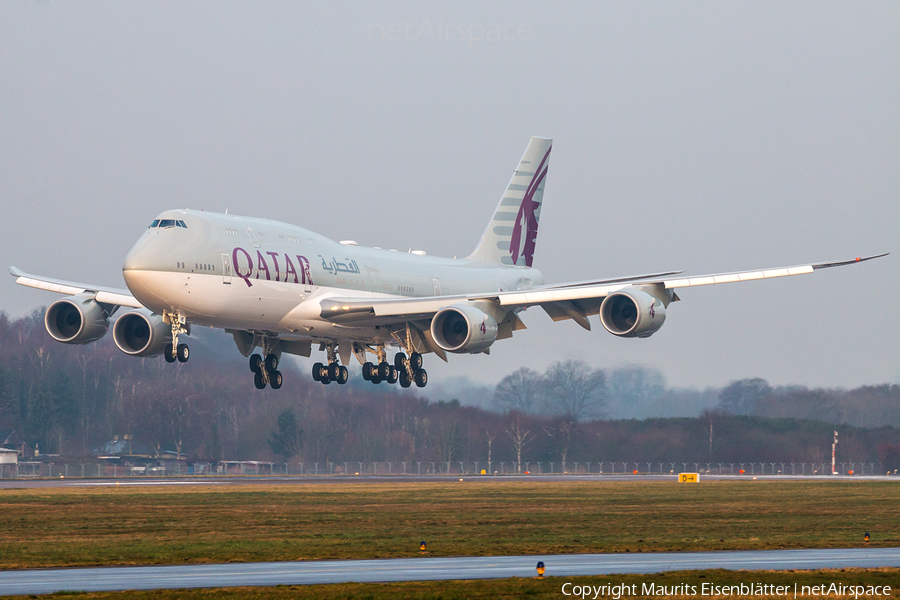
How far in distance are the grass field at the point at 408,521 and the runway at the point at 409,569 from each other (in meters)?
1.60

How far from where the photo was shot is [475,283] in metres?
58.0

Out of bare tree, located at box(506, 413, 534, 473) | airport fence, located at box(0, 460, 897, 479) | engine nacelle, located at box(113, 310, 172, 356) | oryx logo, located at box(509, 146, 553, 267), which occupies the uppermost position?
oryx logo, located at box(509, 146, 553, 267)

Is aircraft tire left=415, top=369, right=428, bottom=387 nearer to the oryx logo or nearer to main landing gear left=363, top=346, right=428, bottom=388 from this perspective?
main landing gear left=363, top=346, right=428, bottom=388

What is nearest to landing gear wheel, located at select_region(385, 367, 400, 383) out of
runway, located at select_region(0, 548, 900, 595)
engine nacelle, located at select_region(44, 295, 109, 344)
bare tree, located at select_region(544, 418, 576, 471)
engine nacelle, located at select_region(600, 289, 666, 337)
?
engine nacelle, located at select_region(600, 289, 666, 337)

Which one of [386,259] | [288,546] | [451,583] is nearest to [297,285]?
[386,259]

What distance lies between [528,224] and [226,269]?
26918 millimetres

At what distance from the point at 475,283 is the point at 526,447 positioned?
3024 cm

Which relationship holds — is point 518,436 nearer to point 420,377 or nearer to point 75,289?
point 420,377

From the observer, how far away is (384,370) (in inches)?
2110

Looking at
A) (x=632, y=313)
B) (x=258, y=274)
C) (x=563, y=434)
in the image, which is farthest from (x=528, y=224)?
(x=258, y=274)

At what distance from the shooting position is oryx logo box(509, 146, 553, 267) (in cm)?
6469

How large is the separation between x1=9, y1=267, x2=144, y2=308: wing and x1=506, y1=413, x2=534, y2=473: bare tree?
4099cm

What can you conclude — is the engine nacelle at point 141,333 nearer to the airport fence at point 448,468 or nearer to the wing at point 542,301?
the wing at point 542,301

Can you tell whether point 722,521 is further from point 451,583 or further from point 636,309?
point 451,583
